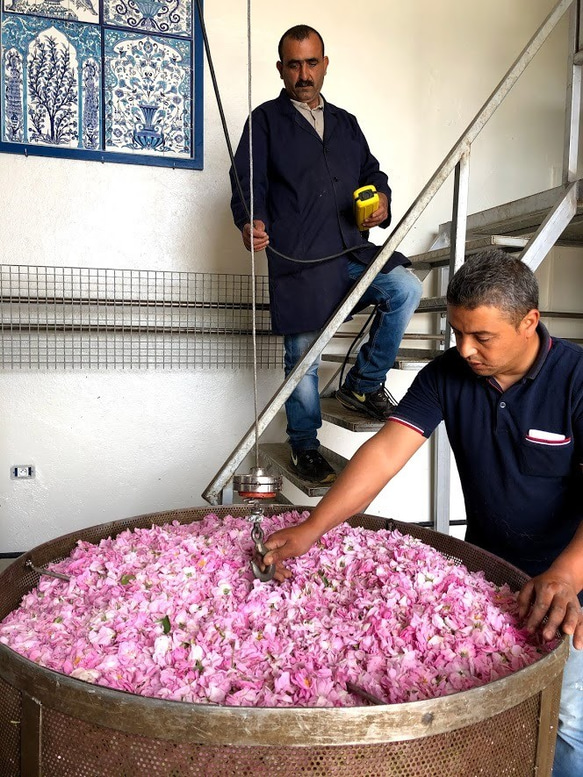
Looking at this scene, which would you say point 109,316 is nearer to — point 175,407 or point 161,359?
point 161,359

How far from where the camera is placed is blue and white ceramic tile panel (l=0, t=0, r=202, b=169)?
10.0 feet

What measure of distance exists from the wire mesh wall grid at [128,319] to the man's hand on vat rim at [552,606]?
230 cm

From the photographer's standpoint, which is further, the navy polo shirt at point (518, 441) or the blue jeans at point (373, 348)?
the blue jeans at point (373, 348)

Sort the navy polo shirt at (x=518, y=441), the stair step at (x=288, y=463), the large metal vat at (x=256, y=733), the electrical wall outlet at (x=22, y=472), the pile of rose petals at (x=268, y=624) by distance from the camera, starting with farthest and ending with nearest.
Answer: the electrical wall outlet at (x=22, y=472)
the stair step at (x=288, y=463)
the navy polo shirt at (x=518, y=441)
the pile of rose petals at (x=268, y=624)
the large metal vat at (x=256, y=733)

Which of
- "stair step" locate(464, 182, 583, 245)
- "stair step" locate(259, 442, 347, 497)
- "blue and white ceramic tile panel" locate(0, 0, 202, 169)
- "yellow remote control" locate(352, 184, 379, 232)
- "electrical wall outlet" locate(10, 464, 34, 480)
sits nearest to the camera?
"stair step" locate(259, 442, 347, 497)

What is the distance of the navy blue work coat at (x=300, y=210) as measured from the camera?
2.52 m

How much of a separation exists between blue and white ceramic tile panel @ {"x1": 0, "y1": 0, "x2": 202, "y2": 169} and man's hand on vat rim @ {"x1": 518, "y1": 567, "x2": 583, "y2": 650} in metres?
2.74

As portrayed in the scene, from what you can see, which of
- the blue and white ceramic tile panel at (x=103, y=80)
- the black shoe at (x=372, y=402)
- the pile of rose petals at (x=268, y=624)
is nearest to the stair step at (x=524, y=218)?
the black shoe at (x=372, y=402)

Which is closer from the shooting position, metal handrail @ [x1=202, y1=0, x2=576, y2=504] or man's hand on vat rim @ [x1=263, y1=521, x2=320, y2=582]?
man's hand on vat rim @ [x1=263, y1=521, x2=320, y2=582]

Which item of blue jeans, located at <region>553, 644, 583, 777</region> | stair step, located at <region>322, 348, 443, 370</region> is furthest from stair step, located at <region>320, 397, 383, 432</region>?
blue jeans, located at <region>553, 644, 583, 777</region>

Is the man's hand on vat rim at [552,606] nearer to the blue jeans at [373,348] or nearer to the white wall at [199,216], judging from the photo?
the blue jeans at [373,348]

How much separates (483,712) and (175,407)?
2.66 meters

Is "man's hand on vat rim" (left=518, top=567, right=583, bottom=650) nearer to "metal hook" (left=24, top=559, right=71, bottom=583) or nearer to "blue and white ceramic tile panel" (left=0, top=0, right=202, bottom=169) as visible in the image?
"metal hook" (left=24, top=559, right=71, bottom=583)

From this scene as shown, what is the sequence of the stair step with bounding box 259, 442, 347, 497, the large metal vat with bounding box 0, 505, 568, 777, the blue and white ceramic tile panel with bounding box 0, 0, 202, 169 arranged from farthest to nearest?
the blue and white ceramic tile panel with bounding box 0, 0, 202, 169 → the stair step with bounding box 259, 442, 347, 497 → the large metal vat with bounding box 0, 505, 568, 777
